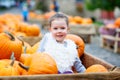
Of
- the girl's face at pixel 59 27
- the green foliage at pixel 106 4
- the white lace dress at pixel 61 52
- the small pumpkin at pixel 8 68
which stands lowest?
the green foliage at pixel 106 4

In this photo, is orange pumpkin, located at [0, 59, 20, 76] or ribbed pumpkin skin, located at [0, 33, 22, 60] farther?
ribbed pumpkin skin, located at [0, 33, 22, 60]

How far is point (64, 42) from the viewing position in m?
3.91

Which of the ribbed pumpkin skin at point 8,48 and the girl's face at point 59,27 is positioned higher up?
the girl's face at point 59,27

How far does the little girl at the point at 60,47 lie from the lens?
3.70 meters

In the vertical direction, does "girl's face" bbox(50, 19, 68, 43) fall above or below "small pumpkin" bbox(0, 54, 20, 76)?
above

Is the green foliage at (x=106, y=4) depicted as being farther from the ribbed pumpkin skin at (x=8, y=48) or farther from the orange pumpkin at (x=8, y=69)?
the orange pumpkin at (x=8, y=69)

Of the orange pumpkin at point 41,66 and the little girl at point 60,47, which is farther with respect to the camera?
the little girl at point 60,47

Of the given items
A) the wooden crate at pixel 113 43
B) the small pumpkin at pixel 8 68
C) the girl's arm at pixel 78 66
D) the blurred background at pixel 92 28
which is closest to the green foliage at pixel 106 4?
the blurred background at pixel 92 28

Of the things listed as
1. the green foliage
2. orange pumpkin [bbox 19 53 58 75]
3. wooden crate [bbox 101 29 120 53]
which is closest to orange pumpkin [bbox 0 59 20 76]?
orange pumpkin [bbox 19 53 58 75]

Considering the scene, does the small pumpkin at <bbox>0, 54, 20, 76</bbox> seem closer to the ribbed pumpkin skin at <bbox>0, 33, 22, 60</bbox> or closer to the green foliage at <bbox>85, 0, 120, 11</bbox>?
the ribbed pumpkin skin at <bbox>0, 33, 22, 60</bbox>

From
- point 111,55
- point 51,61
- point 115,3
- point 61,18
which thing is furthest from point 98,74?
point 115,3

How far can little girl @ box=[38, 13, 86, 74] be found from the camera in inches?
146

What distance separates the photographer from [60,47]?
3791 mm

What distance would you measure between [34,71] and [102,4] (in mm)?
12135
